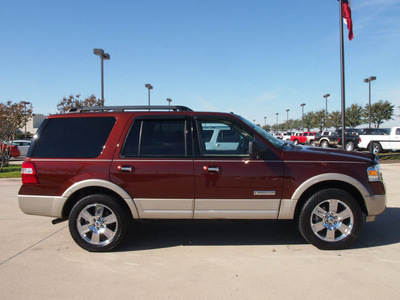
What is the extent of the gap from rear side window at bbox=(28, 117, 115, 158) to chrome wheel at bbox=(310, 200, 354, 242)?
3075mm

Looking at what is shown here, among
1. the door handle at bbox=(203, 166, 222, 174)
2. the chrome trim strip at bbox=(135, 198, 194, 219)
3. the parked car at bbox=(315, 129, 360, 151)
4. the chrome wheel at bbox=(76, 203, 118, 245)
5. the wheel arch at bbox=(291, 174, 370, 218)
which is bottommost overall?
the chrome wheel at bbox=(76, 203, 118, 245)

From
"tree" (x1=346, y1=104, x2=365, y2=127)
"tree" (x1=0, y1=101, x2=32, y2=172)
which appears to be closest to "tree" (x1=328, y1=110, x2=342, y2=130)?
"tree" (x1=346, y1=104, x2=365, y2=127)

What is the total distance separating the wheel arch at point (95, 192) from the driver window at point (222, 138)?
1.21 metres

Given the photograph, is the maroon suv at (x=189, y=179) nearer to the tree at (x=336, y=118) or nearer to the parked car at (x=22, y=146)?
the parked car at (x=22, y=146)

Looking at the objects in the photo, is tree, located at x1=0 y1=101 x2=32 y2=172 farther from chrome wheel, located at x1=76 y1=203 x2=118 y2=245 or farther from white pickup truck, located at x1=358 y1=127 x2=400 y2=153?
white pickup truck, located at x1=358 y1=127 x2=400 y2=153

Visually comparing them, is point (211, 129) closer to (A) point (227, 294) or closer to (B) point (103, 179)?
(B) point (103, 179)

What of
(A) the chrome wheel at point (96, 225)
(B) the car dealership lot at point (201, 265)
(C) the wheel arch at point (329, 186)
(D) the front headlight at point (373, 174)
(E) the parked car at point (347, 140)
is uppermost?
(E) the parked car at point (347, 140)

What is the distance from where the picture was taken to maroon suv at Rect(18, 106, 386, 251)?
3955mm

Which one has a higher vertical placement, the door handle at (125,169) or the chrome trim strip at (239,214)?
the door handle at (125,169)

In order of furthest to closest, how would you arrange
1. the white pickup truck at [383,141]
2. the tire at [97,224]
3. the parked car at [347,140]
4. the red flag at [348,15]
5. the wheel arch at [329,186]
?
the parked car at [347,140] → the white pickup truck at [383,141] → the red flag at [348,15] → the tire at [97,224] → the wheel arch at [329,186]

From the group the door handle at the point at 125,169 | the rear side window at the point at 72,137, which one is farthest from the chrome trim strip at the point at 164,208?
the rear side window at the point at 72,137

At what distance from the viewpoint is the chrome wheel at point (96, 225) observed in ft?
13.4

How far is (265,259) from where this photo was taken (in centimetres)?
380

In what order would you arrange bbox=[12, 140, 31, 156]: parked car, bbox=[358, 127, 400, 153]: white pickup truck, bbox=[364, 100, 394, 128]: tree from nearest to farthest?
bbox=[358, 127, 400, 153]: white pickup truck → bbox=[12, 140, 31, 156]: parked car → bbox=[364, 100, 394, 128]: tree
